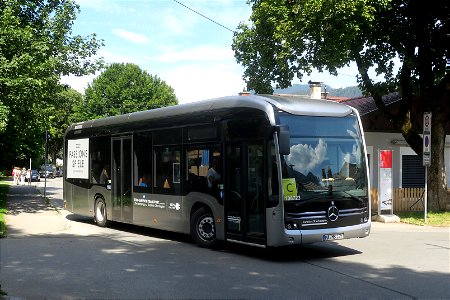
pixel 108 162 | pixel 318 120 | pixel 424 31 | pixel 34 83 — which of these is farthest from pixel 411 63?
pixel 34 83

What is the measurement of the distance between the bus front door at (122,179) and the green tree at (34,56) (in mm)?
4182

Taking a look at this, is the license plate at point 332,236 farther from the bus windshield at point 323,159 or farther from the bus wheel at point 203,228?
the bus wheel at point 203,228

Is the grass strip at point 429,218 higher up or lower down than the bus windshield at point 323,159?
lower down

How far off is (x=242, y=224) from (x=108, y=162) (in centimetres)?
619

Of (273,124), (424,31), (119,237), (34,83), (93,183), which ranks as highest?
(424,31)

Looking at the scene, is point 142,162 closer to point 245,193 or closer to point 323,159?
point 245,193

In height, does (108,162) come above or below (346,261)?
above

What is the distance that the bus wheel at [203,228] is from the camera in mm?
10812

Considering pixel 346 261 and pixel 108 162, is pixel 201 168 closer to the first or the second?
pixel 346 261

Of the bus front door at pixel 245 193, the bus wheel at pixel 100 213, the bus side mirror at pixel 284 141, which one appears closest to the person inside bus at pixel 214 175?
the bus front door at pixel 245 193

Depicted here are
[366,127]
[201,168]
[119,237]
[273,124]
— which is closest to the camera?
[273,124]

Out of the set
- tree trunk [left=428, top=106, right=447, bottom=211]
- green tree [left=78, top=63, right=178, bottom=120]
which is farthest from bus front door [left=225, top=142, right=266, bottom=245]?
green tree [left=78, top=63, right=178, bottom=120]

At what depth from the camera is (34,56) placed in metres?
17.0

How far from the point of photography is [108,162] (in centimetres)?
1473
